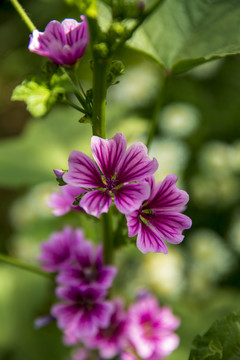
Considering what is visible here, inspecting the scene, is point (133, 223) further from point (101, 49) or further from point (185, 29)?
point (185, 29)

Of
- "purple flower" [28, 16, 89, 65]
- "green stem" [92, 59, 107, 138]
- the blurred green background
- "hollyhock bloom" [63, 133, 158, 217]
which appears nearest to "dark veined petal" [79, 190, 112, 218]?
"hollyhock bloom" [63, 133, 158, 217]

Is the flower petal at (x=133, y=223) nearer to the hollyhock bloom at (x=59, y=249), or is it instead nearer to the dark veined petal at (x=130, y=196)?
the dark veined petal at (x=130, y=196)

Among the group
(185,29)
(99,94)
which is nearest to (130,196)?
(99,94)

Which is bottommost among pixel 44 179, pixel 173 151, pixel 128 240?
pixel 173 151

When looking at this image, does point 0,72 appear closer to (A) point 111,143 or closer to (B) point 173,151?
(B) point 173,151

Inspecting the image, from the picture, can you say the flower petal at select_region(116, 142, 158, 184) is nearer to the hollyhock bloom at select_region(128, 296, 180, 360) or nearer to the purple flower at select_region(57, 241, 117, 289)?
the purple flower at select_region(57, 241, 117, 289)

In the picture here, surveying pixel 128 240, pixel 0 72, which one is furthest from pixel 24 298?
pixel 0 72
